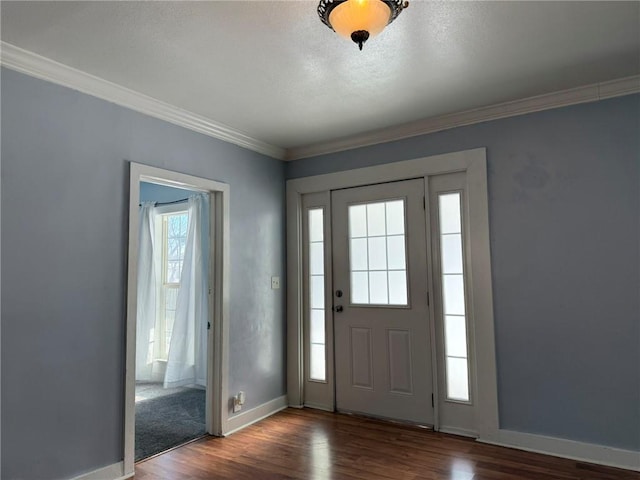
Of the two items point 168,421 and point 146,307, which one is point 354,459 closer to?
point 168,421

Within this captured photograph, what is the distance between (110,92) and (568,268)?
10.9 feet

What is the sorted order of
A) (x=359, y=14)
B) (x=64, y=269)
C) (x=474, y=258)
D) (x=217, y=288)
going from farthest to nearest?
1. (x=217, y=288)
2. (x=474, y=258)
3. (x=64, y=269)
4. (x=359, y=14)

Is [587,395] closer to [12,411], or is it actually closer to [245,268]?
[245,268]

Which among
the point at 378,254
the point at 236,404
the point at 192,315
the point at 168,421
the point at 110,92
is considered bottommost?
the point at 168,421

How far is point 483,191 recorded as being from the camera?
3287mm

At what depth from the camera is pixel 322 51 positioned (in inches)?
94.0

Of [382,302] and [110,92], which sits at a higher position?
[110,92]

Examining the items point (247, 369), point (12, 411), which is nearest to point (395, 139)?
point (247, 369)

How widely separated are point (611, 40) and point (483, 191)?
4.06ft

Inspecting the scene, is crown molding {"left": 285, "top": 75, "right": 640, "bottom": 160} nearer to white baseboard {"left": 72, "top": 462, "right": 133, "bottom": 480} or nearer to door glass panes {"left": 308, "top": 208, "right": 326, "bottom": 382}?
door glass panes {"left": 308, "top": 208, "right": 326, "bottom": 382}

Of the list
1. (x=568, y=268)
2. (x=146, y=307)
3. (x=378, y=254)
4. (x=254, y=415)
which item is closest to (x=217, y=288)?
(x=254, y=415)

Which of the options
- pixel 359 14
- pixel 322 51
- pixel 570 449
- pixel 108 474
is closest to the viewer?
pixel 359 14

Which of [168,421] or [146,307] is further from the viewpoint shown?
[146,307]

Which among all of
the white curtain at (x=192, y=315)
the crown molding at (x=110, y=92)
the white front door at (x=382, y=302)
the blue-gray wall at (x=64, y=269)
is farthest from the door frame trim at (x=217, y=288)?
the white curtain at (x=192, y=315)
